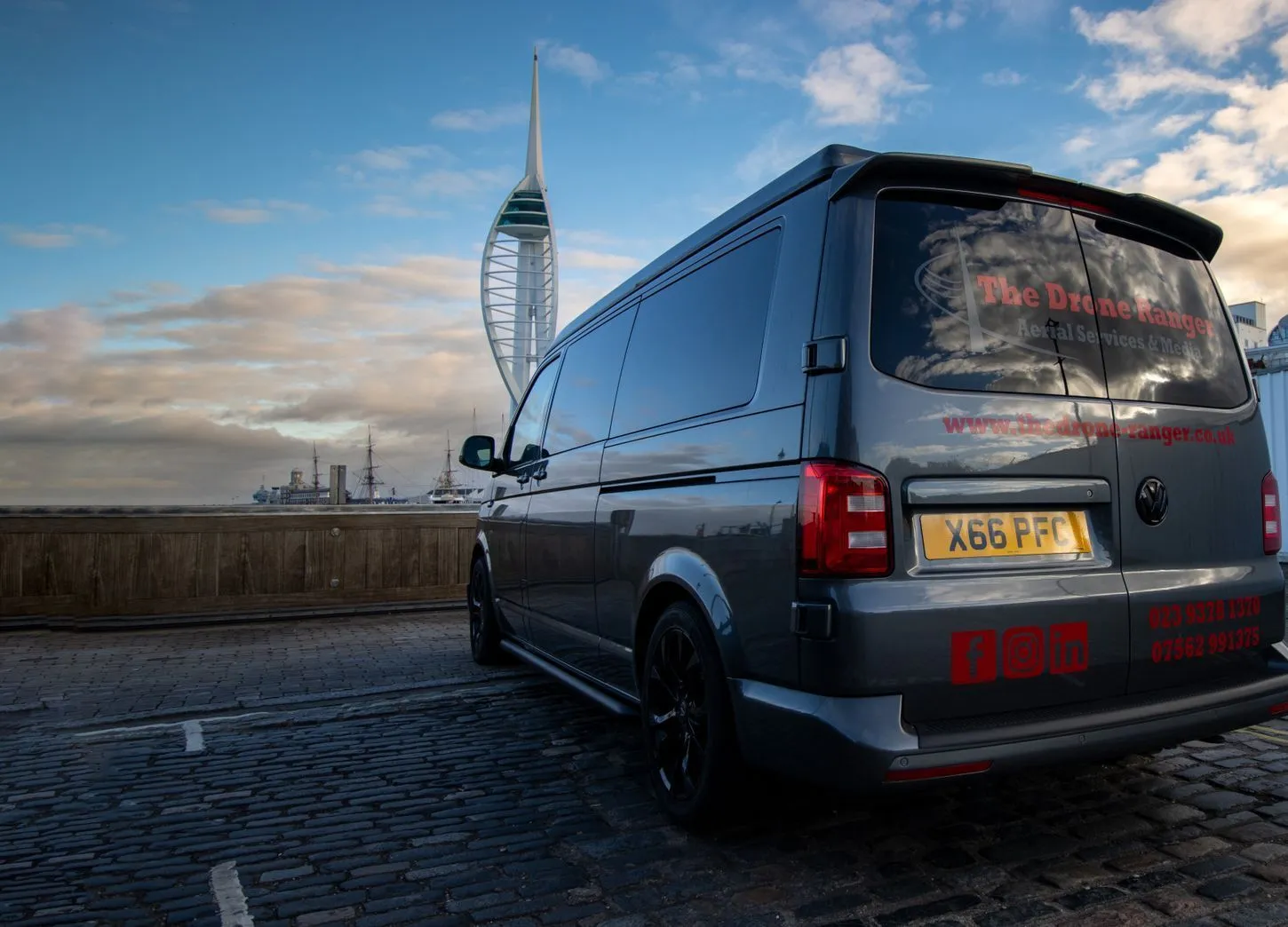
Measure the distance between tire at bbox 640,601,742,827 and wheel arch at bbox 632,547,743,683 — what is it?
6cm

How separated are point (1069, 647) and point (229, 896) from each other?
8.83 ft

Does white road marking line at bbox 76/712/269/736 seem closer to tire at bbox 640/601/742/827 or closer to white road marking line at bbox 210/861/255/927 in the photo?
white road marking line at bbox 210/861/255/927

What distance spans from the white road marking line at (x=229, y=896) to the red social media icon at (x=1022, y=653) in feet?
7.60

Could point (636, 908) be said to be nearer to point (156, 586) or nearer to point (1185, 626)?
point (1185, 626)

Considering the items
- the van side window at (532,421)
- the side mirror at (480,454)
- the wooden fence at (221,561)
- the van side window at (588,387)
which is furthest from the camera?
the wooden fence at (221,561)

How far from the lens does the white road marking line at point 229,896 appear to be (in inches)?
108

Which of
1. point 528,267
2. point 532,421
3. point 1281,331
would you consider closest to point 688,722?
point 532,421

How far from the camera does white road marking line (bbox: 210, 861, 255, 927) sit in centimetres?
274

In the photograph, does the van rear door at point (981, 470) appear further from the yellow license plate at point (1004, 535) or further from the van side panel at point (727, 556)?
the van side panel at point (727, 556)

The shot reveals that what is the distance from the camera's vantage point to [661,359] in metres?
3.84

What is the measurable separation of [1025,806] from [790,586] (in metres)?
1.56

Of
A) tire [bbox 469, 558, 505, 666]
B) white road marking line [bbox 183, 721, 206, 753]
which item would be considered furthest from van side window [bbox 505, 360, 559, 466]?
white road marking line [bbox 183, 721, 206, 753]

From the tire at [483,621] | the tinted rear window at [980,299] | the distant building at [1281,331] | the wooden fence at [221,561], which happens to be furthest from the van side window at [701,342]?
the distant building at [1281,331]

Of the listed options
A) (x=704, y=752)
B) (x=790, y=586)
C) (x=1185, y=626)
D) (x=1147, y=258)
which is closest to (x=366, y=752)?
(x=704, y=752)
